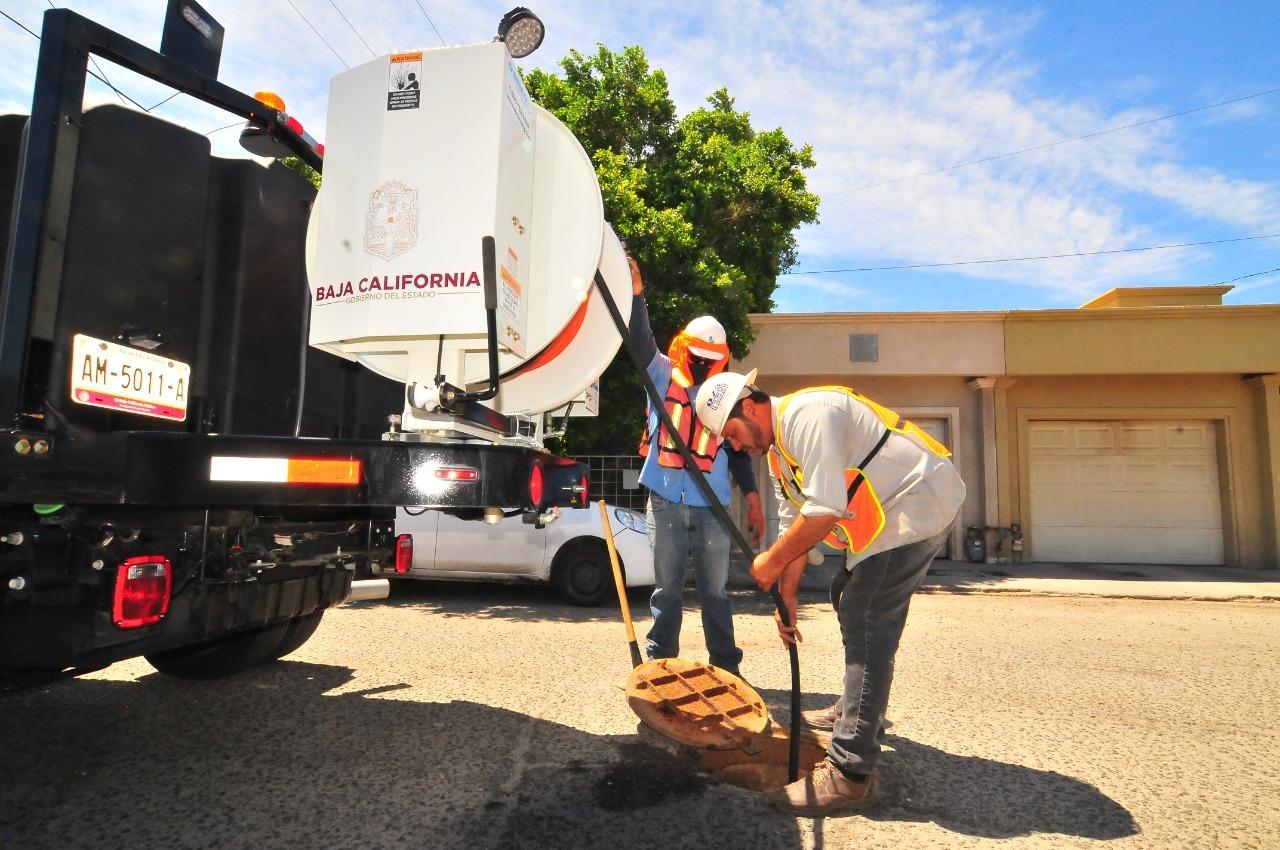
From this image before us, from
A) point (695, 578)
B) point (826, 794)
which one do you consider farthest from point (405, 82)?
point (826, 794)

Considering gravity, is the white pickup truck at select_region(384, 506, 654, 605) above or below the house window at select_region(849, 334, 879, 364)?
below

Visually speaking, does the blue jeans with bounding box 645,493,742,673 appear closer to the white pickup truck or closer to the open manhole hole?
the open manhole hole

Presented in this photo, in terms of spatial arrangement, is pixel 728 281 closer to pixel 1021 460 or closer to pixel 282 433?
pixel 282 433

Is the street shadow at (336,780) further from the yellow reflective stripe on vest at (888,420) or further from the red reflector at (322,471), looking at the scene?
the yellow reflective stripe on vest at (888,420)

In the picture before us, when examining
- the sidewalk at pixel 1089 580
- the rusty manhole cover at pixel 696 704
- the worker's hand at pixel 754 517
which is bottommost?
the sidewalk at pixel 1089 580

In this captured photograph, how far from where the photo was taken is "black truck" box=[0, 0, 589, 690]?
2.35m

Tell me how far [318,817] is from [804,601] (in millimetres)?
7318

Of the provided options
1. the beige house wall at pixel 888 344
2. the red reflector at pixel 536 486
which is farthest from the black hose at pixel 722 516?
the beige house wall at pixel 888 344

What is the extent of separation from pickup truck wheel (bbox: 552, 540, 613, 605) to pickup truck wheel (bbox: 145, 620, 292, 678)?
3740 mm

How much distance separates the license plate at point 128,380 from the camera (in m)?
2.43

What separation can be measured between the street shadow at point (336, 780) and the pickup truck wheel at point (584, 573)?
3791 millimetres

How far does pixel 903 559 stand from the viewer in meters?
2.75

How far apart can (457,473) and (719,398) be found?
988 mm

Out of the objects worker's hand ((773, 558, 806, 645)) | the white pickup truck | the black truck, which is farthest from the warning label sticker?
the white pickup truck
